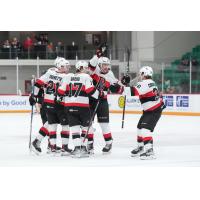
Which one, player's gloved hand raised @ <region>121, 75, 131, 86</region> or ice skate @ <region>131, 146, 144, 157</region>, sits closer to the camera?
player's gloved hand raised @ <region>121, 75, 131, 86</region>

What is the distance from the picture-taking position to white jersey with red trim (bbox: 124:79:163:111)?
7.19m

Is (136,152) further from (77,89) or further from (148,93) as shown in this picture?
(77,89)

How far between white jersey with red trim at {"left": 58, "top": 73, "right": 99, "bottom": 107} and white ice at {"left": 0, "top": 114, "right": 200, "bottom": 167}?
2.58 ft

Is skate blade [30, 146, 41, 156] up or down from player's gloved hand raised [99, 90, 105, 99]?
down

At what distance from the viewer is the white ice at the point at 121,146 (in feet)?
23.0

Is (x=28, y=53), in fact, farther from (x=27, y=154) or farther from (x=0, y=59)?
→ (x=27, y=154)

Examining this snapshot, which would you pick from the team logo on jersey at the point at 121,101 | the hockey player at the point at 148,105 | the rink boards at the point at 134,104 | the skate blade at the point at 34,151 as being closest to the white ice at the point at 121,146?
the skate blade at the point at 34,151

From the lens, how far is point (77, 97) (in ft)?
23.7

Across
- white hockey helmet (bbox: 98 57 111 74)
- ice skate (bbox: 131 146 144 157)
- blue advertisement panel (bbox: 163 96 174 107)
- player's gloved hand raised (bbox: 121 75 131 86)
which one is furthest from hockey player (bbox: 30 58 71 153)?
blue advertisement panel (bbox: 163 96 174 107)

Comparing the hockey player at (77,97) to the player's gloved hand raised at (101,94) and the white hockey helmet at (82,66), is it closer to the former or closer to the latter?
the white hockey helmet at (82,66)

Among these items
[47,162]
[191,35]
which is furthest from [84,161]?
[191,35]

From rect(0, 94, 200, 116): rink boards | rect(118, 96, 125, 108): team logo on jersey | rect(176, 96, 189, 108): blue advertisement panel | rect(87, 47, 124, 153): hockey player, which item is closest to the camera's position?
rect(87, 47, 124, 153): hockey player

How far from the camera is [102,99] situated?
303 inches

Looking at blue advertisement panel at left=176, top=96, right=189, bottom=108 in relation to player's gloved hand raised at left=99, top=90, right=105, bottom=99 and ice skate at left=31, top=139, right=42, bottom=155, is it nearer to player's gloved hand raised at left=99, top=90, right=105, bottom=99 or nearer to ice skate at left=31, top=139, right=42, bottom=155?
player's gloved hand raised at left=99, top=90, right=105, bottom=99
